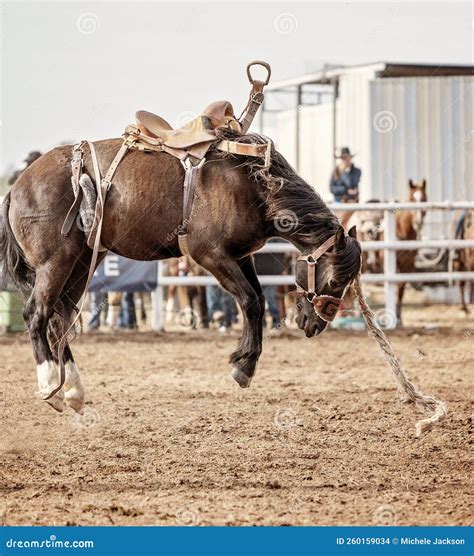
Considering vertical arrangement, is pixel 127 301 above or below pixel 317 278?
below

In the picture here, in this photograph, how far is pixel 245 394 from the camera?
793cm

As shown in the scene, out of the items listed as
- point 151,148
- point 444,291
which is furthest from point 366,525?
point 444,291

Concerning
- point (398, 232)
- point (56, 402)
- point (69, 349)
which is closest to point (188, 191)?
point (69, 349)

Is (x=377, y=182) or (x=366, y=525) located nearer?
(x=366, y=525)

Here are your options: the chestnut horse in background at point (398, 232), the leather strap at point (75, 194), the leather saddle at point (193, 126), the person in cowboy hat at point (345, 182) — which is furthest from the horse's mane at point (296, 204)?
the person in cowboy hat at point (345, 182)

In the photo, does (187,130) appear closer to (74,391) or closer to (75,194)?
(75,194)

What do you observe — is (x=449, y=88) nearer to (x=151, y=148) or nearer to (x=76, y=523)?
(x=151, y=148)

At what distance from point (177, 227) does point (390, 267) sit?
802 cm

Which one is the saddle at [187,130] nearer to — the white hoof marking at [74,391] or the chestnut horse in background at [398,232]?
the white hoof marking at [74,391]

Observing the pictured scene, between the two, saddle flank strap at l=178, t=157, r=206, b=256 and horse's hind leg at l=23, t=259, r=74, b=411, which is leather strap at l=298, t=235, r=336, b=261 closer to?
saddle flank strap at l=178, t=157, r=206, b=256

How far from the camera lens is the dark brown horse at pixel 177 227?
556cm

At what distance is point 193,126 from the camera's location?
588 cm

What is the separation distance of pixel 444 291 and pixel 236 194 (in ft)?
50.2

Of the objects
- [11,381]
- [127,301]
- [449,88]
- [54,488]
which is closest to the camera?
[54,488]
